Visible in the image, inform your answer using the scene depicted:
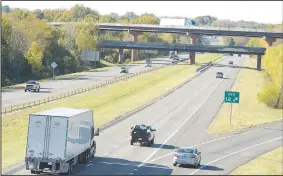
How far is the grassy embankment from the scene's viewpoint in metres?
42.5

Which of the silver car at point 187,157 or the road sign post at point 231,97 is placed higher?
the road sign post at point 231,97

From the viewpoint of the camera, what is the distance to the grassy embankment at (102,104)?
42.5m

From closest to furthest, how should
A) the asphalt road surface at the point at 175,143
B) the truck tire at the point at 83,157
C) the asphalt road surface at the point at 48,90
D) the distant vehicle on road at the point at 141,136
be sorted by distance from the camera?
the truck tire at the point at 83,157 < the asphalt road surface at the point at 175,143 < the distant vehicle on road at the point at 141,136 < the asphalt road surface at the point at 48,90

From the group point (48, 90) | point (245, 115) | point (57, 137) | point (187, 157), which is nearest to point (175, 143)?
point (187, 157)

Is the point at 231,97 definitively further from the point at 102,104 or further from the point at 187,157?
the point at 187,157

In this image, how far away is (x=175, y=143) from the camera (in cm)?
4797

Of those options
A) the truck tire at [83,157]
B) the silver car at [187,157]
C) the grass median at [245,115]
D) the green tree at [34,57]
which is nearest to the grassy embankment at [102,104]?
the truck tire at [83,157]

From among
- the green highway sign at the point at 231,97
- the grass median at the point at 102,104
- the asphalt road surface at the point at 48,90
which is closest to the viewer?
the grass median at the point at 102,104

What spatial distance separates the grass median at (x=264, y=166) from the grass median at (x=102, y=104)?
1417 centimetres

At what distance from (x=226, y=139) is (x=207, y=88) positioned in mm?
53621

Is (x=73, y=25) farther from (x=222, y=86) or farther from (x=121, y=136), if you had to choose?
(x=121, y=136)

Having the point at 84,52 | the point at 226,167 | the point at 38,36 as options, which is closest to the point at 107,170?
the point at 226,167

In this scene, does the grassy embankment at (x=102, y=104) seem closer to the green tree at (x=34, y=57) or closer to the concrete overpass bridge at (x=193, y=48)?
the green tree at (x=34, y=57)

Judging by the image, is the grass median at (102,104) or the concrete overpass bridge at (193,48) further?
the concrete overpass bridge at (193,48)
